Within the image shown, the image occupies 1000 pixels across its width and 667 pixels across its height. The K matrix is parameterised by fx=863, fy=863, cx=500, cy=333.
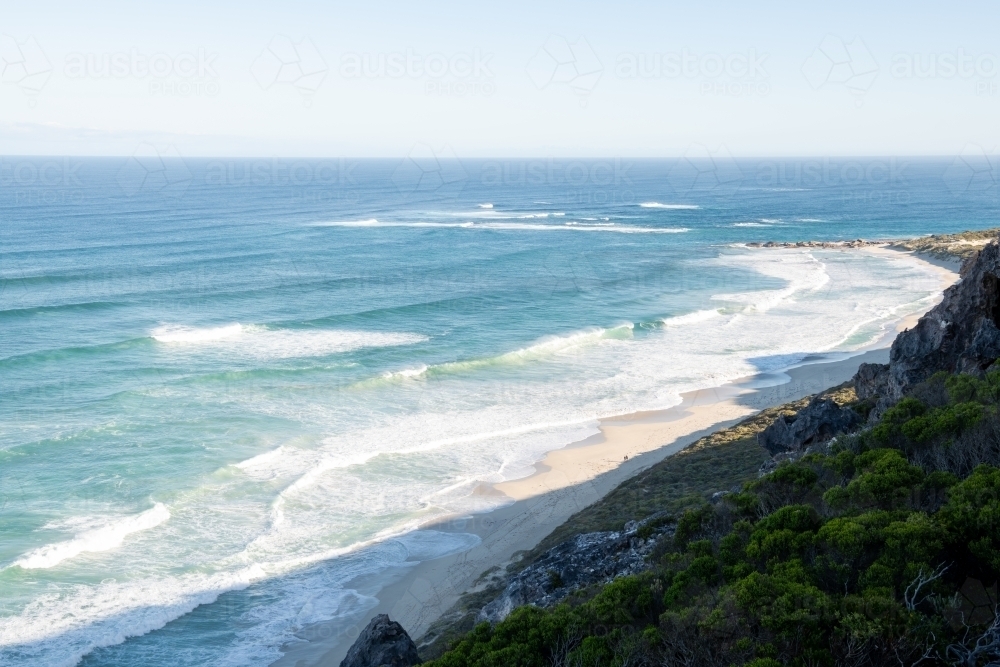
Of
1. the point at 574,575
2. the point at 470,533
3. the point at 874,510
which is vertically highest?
the point at 874,510

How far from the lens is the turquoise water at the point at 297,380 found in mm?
17406

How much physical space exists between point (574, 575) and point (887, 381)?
28.6 feet

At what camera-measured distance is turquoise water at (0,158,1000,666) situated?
685 inches

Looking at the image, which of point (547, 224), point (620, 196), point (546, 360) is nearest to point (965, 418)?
point (546, 360)

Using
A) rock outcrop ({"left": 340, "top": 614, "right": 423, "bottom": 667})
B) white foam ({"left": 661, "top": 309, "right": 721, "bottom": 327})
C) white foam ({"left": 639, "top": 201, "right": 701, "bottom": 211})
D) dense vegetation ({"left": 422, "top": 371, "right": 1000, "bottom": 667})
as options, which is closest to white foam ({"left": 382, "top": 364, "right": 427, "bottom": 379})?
white foam ({"left": 661, "top": 309, "right": 721, "bottom": 327})

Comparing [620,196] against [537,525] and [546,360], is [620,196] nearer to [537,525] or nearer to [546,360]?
[546,360]

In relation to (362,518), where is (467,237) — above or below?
above

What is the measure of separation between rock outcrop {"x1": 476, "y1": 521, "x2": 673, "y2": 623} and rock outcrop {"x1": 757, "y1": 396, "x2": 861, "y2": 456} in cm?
401

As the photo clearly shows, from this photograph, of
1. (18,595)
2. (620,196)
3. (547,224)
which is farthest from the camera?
(620,196)

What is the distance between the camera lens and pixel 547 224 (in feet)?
284

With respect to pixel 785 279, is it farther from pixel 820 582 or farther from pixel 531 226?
pixel 820 582

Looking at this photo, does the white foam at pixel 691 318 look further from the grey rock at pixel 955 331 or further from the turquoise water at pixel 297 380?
the grey rock at pixel 955 331

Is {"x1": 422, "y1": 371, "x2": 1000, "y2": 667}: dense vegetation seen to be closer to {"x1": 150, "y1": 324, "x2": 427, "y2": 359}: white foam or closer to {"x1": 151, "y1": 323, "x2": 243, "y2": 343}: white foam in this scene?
{"x1": 150, "y1": 324, "x2": 427, "y2": 359}: white foam

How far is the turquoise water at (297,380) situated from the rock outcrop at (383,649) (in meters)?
4.44
